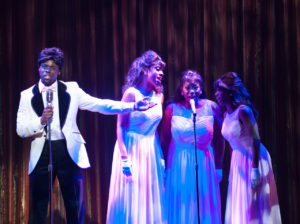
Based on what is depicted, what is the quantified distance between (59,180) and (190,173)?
4.43 ft

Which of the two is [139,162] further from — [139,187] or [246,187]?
[246,187]

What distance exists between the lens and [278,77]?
504 centimetres

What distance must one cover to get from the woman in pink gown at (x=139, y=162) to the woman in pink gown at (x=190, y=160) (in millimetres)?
180

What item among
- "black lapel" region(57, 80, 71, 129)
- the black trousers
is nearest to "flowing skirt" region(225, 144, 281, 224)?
the black trousers

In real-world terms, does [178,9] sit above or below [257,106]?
above

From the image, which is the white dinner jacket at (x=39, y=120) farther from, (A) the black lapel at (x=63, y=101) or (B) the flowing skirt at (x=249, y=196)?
(B) the flowing skirt at (x=249, y=196)

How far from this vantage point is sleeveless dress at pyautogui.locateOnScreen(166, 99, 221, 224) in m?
4.35

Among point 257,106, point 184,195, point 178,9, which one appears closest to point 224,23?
point 178,9

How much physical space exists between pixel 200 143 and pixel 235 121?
1.41ft

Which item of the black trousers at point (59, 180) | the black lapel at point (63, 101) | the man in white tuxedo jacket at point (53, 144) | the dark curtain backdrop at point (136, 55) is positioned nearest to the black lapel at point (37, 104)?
the man in white tuxedo jacket at point (53, 144)

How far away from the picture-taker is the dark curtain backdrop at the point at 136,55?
5.02m

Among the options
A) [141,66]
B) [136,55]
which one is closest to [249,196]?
[141,66]

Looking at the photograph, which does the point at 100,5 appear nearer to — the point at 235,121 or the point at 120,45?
the point at 120,45

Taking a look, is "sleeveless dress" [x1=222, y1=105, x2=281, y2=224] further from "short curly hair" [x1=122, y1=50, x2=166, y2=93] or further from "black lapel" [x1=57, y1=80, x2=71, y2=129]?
"black lapel" [x1=57, y1=80, x2=71, y2=129]
